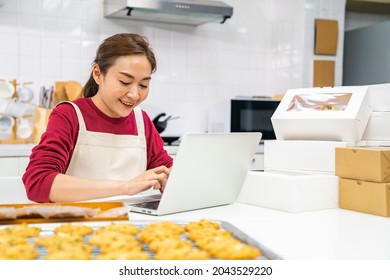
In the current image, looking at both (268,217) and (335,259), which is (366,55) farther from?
(335,259)

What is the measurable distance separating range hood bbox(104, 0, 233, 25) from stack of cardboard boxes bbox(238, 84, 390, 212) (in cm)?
158

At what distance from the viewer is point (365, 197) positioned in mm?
1404

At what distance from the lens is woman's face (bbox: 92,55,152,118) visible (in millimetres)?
1639

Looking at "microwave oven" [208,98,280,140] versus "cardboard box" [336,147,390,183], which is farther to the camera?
"microwave oven" [208,98,280,140]

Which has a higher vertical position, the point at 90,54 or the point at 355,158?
the point at 90,54

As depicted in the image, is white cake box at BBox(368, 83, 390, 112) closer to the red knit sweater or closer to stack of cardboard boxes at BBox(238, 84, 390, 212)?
stack of cardboard boxes at BBox(238, 84, 390, 212)

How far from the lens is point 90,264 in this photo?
79 cm

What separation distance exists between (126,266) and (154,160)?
1.20 m

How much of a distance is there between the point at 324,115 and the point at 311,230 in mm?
577

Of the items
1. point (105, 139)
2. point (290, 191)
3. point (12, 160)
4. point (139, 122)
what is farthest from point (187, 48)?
point (290, 191)

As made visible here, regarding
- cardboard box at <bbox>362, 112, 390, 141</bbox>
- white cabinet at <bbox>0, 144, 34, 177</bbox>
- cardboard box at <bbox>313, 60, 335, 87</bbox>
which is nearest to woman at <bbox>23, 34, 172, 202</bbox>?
cardboard box at <bbox>362, 112, 390, 141</bbox>

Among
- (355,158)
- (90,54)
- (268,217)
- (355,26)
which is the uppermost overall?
(355,26)

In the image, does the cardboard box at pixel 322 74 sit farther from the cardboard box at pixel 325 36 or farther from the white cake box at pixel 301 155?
the white cake box at pixel 301 155

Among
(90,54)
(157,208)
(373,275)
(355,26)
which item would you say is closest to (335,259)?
(373,275)
